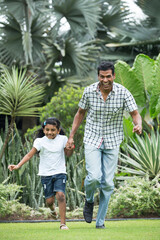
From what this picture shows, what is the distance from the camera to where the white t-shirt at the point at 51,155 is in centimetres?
600

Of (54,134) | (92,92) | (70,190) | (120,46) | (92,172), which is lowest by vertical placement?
(70,190)

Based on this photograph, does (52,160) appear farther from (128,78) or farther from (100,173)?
(128,78)

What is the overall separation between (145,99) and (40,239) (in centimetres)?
702

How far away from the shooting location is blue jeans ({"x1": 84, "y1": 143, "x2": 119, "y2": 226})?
557 centimetres

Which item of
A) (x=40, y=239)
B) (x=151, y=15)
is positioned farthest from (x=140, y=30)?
(x=40, y=239)

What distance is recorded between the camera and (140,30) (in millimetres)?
18156

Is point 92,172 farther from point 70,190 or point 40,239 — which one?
point 70,190

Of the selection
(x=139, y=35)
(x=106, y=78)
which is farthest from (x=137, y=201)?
(x=139, y=35)

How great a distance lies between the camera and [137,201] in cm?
749

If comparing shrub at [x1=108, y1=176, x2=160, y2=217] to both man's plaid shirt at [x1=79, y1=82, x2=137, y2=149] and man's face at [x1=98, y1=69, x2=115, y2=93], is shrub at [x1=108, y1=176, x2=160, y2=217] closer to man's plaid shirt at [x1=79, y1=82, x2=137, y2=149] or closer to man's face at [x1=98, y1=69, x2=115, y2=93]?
man's plaid shirt at [x1=79, y1=82, x2=137, y2=149]

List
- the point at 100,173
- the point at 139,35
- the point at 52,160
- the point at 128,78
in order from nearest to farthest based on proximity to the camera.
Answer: the point at 100,173, the point at 52,160, the point at 128,78, the point at 139,35

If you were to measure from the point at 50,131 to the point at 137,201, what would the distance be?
222 cm

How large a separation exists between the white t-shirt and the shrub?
75.2 inches

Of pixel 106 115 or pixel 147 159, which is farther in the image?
pixel 147 159
